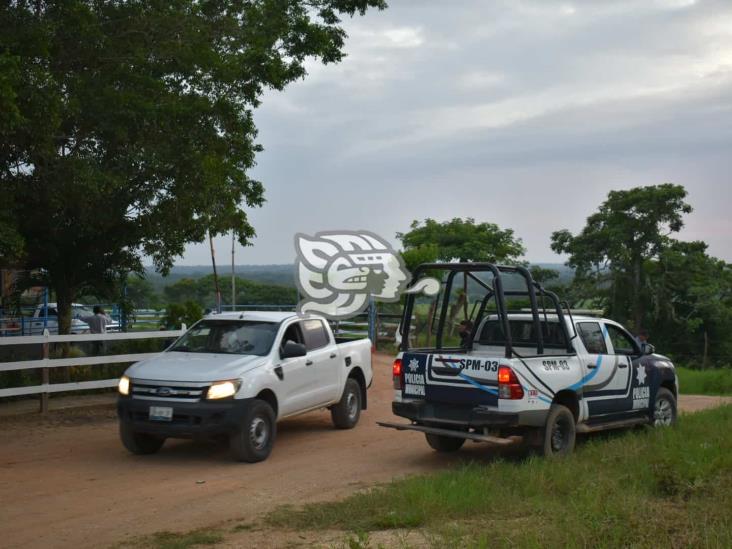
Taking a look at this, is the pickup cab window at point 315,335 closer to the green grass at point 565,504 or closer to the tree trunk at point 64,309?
the green grass at point 565,504

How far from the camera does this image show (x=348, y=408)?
1416cm

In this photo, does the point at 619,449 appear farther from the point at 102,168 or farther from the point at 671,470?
the point at 102,168

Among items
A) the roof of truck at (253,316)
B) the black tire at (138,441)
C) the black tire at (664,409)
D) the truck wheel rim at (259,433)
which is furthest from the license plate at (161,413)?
the black tire at (664,409)

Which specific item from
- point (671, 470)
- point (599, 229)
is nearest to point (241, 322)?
point (671, 470)

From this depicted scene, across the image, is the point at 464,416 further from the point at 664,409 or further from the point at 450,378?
the point at 664,409

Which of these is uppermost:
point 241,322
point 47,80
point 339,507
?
point 47,80

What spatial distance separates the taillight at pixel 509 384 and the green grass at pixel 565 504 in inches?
30.5

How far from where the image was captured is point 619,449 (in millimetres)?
10906

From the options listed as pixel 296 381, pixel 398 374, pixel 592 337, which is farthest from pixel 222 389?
pixel 592 337

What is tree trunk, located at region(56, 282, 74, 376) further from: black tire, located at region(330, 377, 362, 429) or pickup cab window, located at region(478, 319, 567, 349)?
pickup cab window, located at region(478, 319, 567, 349)

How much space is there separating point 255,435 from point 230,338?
1669 millimetres

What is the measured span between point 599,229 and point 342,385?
3374cm

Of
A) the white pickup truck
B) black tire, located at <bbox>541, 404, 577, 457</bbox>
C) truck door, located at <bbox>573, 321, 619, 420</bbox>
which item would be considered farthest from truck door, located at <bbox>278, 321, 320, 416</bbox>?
truck door, located at <bbox>573, 321, 619, 420</bbox>

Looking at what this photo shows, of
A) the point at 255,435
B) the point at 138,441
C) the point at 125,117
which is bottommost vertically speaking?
the point at 138,441
